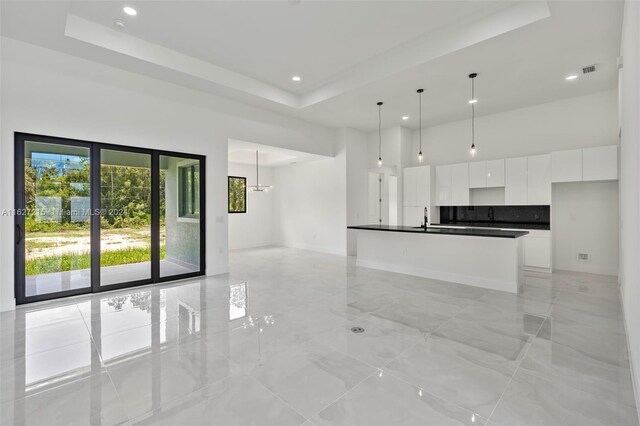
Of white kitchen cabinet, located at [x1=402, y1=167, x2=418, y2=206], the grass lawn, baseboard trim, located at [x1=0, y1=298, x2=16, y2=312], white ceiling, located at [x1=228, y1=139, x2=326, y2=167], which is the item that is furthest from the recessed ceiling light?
white kitchen cabinet, located at [x1=402, y1=167, x2=418, y2=206]

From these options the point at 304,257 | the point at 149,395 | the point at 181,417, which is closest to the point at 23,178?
the point at 149,395

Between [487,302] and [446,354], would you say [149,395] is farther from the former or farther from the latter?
[487,302]

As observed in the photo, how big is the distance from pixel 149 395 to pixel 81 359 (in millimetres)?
1033

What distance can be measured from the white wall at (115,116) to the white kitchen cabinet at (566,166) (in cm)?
558

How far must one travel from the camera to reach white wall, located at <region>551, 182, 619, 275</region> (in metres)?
5.51

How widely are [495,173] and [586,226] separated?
188 cm

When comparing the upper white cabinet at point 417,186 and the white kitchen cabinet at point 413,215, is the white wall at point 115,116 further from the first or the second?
the white kitchen cabinet at point 413,215

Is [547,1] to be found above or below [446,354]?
above

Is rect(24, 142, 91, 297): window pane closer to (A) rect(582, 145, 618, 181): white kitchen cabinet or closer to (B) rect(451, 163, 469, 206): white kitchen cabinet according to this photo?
(B) rect(451, 163, 469, 206): white kitchen cabinet

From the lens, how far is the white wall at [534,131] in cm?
555

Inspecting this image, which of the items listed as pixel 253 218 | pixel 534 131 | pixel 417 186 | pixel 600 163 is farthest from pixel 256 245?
pixel 600 163

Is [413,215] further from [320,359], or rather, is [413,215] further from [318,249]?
[320,359]

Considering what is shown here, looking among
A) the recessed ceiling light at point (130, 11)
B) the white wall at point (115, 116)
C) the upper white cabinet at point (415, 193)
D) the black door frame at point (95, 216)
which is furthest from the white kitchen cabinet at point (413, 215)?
the recessed ceiling light at point (130, 11)

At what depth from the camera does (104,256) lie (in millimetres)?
4758
